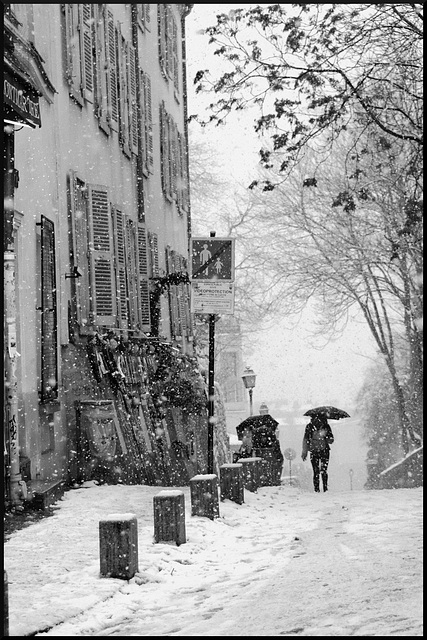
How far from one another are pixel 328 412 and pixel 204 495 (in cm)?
923

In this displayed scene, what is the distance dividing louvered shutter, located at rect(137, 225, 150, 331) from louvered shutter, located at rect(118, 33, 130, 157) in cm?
147

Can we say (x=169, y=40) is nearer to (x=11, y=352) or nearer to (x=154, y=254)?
(x=154, y=254)

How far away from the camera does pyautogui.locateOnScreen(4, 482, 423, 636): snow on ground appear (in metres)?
5.28

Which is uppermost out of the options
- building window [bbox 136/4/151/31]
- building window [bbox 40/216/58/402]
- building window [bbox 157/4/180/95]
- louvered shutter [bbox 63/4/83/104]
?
building window [bbox 157/4/180/95]

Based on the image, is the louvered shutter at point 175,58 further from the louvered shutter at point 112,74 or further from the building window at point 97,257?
the building window at point 97,257

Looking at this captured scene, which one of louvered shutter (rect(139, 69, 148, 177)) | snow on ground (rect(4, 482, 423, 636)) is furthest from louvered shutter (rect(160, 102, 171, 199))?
snow on ground (rect(4, 482, 423, 636))

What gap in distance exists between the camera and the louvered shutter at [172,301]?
1981 cm

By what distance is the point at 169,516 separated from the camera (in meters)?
7.93

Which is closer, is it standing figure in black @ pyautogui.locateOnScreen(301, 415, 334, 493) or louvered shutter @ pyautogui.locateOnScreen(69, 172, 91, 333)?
louvered shutter @ pyautogui.locateOnScreen(69, 172, 91, 333)

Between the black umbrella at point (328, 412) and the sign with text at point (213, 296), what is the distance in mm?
8291

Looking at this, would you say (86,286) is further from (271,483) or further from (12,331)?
(271,483)

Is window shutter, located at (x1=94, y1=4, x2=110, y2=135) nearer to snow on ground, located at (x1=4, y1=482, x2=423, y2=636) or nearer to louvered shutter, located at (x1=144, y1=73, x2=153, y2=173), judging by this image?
louvered shutter, located at (x1=144, y1=73, x2=153, y2=173)

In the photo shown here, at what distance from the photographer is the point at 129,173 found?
16203 millimetres

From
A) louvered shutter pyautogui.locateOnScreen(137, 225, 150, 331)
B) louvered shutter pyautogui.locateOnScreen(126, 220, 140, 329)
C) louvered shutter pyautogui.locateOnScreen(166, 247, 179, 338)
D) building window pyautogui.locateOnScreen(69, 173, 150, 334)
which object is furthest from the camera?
louvered shutter pyautogui.locateOnScreen(166, 247, 179, 338)
